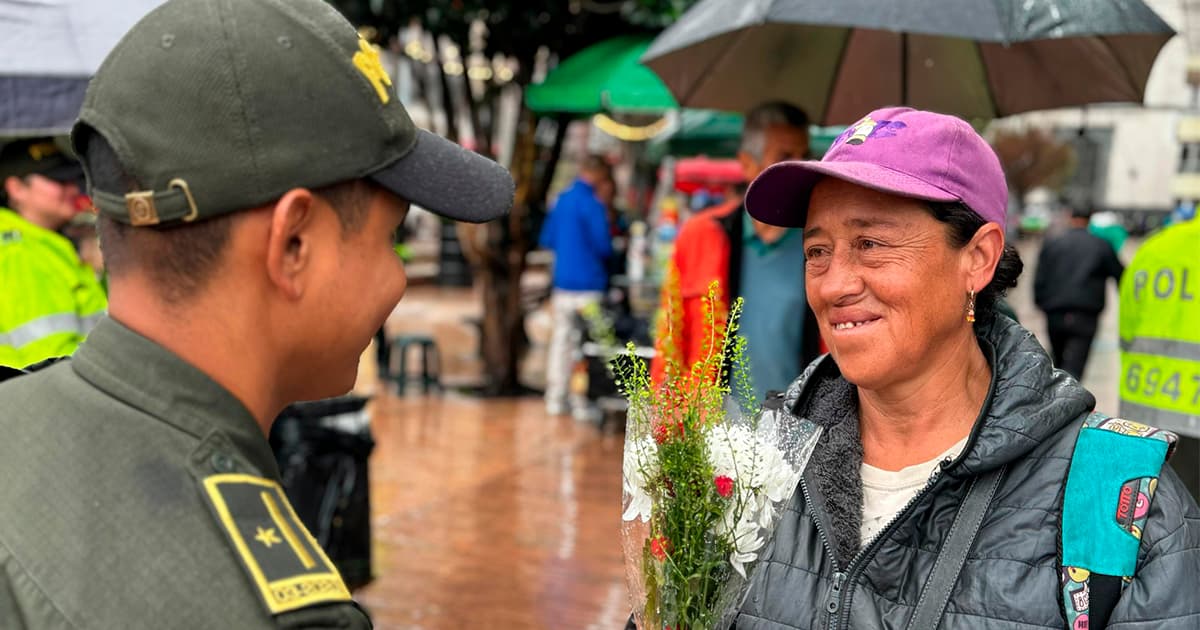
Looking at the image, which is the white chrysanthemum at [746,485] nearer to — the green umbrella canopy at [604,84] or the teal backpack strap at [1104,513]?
the teal backpack strap at [1104,513]

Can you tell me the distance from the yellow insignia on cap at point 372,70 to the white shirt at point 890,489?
4.28ft

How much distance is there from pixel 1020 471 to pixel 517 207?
28.1 ft

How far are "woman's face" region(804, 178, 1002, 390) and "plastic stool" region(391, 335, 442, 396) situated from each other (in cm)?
882

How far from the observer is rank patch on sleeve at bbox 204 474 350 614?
42.4 inches

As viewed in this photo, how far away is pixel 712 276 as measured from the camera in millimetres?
4859

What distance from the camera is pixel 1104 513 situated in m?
1.85

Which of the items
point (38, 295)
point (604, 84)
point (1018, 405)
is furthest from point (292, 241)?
point (604, 84)

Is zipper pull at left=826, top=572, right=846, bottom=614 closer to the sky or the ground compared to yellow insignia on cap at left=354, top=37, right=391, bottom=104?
closer to the ground

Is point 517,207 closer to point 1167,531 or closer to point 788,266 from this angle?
point 788,266

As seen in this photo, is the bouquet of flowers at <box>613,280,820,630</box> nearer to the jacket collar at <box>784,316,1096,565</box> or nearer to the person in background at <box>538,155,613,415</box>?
the jacket collar at <box>784,316,1096,565</box>

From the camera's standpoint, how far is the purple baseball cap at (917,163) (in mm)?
2053

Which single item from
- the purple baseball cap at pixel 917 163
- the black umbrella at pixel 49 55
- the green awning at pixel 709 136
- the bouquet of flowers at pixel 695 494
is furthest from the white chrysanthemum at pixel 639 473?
the green awning at pixel 709 136

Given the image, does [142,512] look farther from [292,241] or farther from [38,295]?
[38,295]

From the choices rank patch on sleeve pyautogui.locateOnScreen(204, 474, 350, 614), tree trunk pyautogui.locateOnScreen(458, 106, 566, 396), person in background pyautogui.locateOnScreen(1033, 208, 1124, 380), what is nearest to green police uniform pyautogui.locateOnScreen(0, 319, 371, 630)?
rank patch on sleeve pyautogui.locateOnScreen(204, 474, 350, 614)
